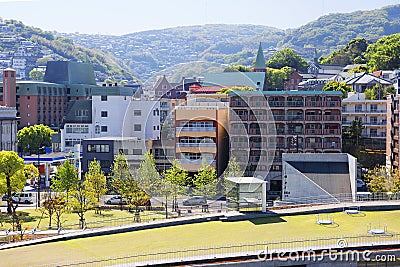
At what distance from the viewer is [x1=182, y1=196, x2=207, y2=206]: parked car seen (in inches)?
1157

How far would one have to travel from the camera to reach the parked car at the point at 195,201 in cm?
2938

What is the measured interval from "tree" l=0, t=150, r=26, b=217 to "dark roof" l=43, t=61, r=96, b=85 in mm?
43108

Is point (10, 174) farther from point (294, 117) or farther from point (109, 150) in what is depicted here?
point (294, 117)

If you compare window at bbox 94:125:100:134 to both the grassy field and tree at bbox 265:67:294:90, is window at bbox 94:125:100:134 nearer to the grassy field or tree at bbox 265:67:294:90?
the grassy field

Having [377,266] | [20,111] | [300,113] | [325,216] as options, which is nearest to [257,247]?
[377,266]

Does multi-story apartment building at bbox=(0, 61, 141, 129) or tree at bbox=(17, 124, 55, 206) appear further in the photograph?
multi-story apartment building at bbox=(0, 61, 141, 129)

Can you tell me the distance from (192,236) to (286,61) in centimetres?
6492

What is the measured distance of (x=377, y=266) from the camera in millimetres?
13812

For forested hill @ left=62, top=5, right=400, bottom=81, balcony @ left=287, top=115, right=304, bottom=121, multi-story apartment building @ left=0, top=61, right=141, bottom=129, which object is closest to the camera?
A: balcony @ left=287, top=115, right=304, bottom=121

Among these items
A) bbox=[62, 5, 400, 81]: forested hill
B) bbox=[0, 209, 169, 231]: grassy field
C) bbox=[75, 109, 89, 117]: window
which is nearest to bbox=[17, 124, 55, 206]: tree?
bbox=[75, 109, 89, 117]: window

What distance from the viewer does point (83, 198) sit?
26641 millimetres

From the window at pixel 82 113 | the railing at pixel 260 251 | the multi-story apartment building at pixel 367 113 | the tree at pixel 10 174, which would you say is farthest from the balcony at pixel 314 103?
the railing at pixel 260 251

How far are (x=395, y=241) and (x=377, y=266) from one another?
82cm

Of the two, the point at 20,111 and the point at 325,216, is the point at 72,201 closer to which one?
the point at 325,216
